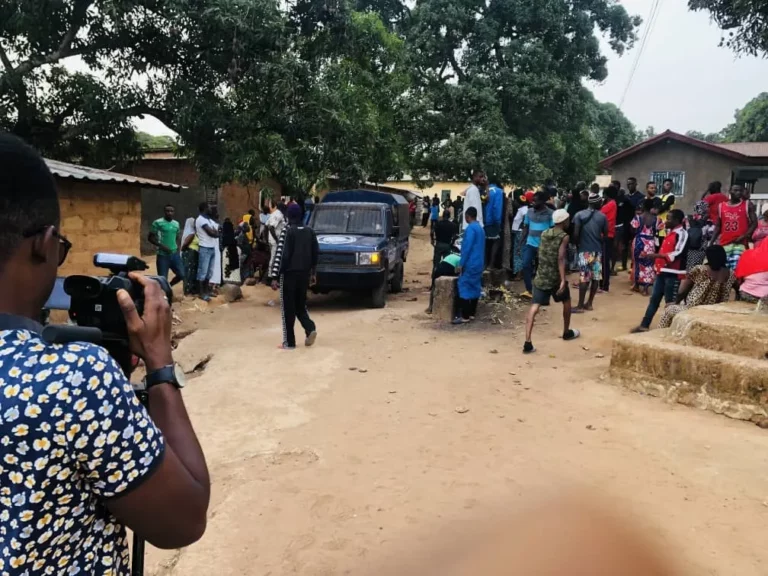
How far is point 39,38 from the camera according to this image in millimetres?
11625

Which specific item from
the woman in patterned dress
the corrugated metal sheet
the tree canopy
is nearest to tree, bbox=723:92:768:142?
the corrugated metal sheet

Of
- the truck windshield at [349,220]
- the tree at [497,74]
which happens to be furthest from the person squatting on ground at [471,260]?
the tree at [497,74]

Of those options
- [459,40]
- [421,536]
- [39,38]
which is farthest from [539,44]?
[421,536]

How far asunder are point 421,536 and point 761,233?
23.3 feet

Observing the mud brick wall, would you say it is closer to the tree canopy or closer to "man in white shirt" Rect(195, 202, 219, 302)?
"man in white shirt" Rect(195, 202, 219, 302)

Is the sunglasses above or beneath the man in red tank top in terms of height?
beneath

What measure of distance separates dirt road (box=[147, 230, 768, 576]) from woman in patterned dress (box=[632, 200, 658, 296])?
353cm

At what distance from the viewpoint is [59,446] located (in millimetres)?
996

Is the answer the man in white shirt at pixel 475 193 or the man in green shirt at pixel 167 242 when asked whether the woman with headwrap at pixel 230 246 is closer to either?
the man in green shirt at pixel 167 242

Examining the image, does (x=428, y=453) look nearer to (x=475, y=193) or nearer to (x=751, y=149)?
(x=475, y=193)

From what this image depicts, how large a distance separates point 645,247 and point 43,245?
1025 centimetres

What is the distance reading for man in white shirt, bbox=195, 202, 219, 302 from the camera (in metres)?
10.1

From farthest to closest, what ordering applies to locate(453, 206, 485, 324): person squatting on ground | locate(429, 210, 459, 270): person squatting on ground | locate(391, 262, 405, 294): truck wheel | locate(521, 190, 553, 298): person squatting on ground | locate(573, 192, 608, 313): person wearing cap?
1. locate(391, 262, 405, 294): truck wheel
2. locate(429, 210, 459, 270): person squatting on ground
3. locate(521, 190, 553, 298): person squatting on ground
4. locate(573, 192, 608, 313): person wearing cap
5. locate(453, 206, 485, 324): person squatting on ground

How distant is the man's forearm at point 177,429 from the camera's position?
115 centimetres
